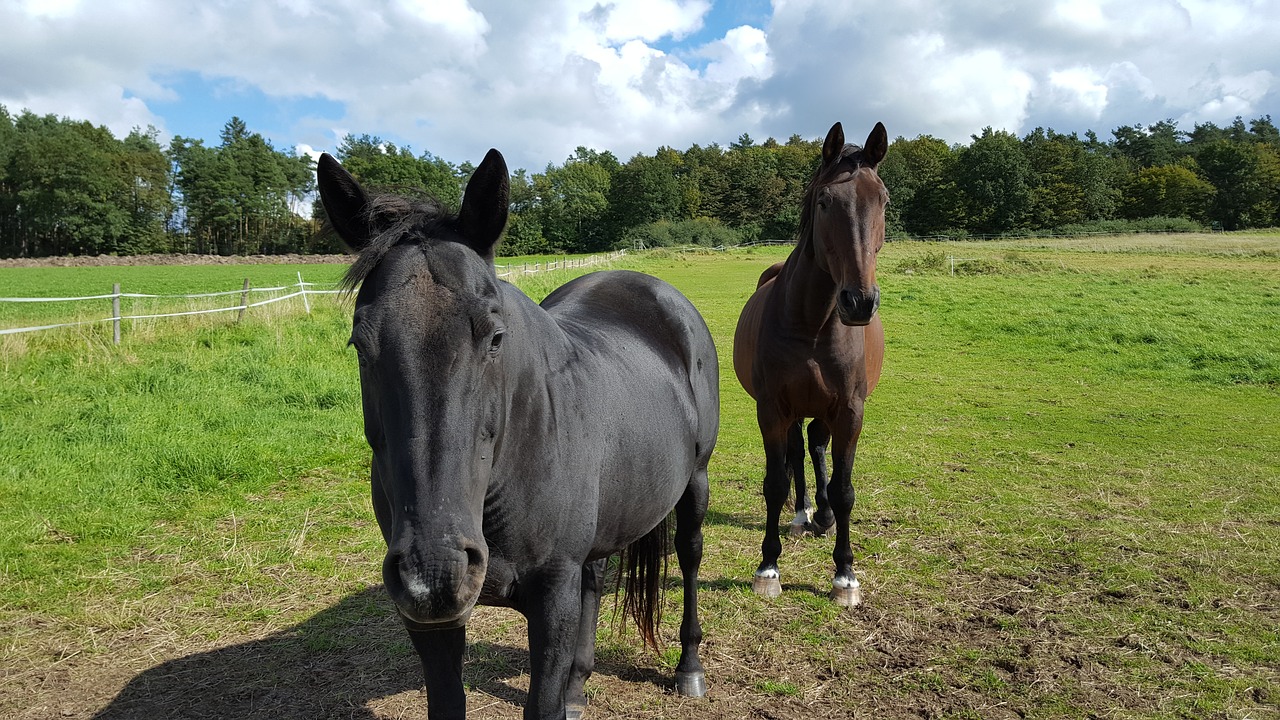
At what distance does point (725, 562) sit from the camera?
4809 millimetres

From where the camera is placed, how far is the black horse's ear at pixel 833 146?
414 centimetres

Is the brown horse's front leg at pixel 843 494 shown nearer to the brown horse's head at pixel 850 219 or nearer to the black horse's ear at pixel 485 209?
the brown horse's head at pixel 850 219

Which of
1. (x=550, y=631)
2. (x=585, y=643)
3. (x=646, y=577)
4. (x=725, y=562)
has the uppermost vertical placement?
(x=550, y=631)

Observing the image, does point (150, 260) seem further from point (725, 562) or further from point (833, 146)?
point (833, 146)

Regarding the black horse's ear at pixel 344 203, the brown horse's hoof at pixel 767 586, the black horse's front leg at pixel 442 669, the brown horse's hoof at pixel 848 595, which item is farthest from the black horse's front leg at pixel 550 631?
the brown horse's hoof at pixel 848 595

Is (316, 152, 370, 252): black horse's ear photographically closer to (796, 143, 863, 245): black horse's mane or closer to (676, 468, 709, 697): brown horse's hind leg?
(676, 468, 709, 697): brown horse's hind leg

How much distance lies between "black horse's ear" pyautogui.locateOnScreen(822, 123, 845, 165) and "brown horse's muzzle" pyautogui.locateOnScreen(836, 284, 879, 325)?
0.99 m

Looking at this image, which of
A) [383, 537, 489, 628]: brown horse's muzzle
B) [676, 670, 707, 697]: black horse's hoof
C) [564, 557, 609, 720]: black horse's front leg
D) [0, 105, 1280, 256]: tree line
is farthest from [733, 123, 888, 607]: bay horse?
[0, 105, 1280, 256]: tree line

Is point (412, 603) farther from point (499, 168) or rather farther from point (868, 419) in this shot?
point (868, 419)

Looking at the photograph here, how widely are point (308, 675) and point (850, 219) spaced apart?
3.64 m

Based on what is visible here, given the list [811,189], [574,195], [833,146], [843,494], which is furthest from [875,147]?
[574,195]

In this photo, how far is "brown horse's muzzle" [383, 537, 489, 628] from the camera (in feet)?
4.74

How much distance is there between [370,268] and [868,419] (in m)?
8.12

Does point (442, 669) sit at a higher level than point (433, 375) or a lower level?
lower
